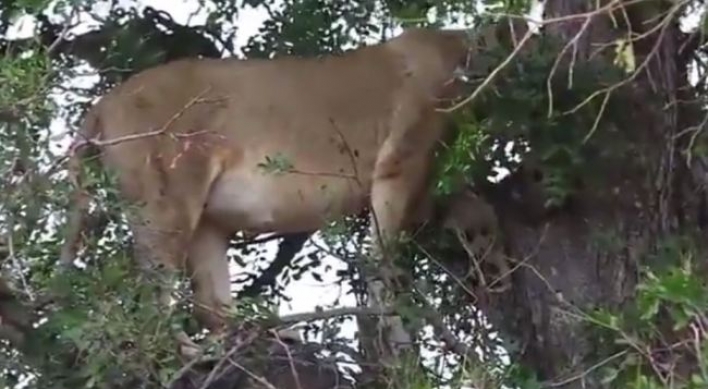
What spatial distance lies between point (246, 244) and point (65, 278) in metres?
1.25

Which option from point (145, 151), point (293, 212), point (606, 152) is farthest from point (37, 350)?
point (606, 152)

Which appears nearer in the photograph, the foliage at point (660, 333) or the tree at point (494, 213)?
the foliage at point (660, 333)

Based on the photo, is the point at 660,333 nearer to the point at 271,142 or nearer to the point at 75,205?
the point at 75,205

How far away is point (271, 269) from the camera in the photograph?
13.8ft

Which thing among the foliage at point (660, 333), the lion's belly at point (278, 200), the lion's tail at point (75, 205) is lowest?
the foliage at point (660, 333)

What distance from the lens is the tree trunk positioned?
3.74 meters

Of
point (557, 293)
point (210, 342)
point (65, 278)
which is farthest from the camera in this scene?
point (557, 293)

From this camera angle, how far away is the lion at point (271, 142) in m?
3.73

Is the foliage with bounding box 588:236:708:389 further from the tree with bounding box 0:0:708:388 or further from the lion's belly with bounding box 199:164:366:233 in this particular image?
the lion's belly with bounding box 199:164:366:233

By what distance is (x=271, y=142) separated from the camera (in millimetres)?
3939

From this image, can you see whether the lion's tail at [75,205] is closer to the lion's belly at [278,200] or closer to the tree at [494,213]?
the tree at [494,213]

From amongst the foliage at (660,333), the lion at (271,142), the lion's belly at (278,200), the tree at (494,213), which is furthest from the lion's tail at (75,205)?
the foliage at (660,333)

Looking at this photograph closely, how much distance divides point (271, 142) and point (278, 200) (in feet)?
0.43

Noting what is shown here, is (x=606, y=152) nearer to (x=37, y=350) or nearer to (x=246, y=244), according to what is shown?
(x=246, y=244)
